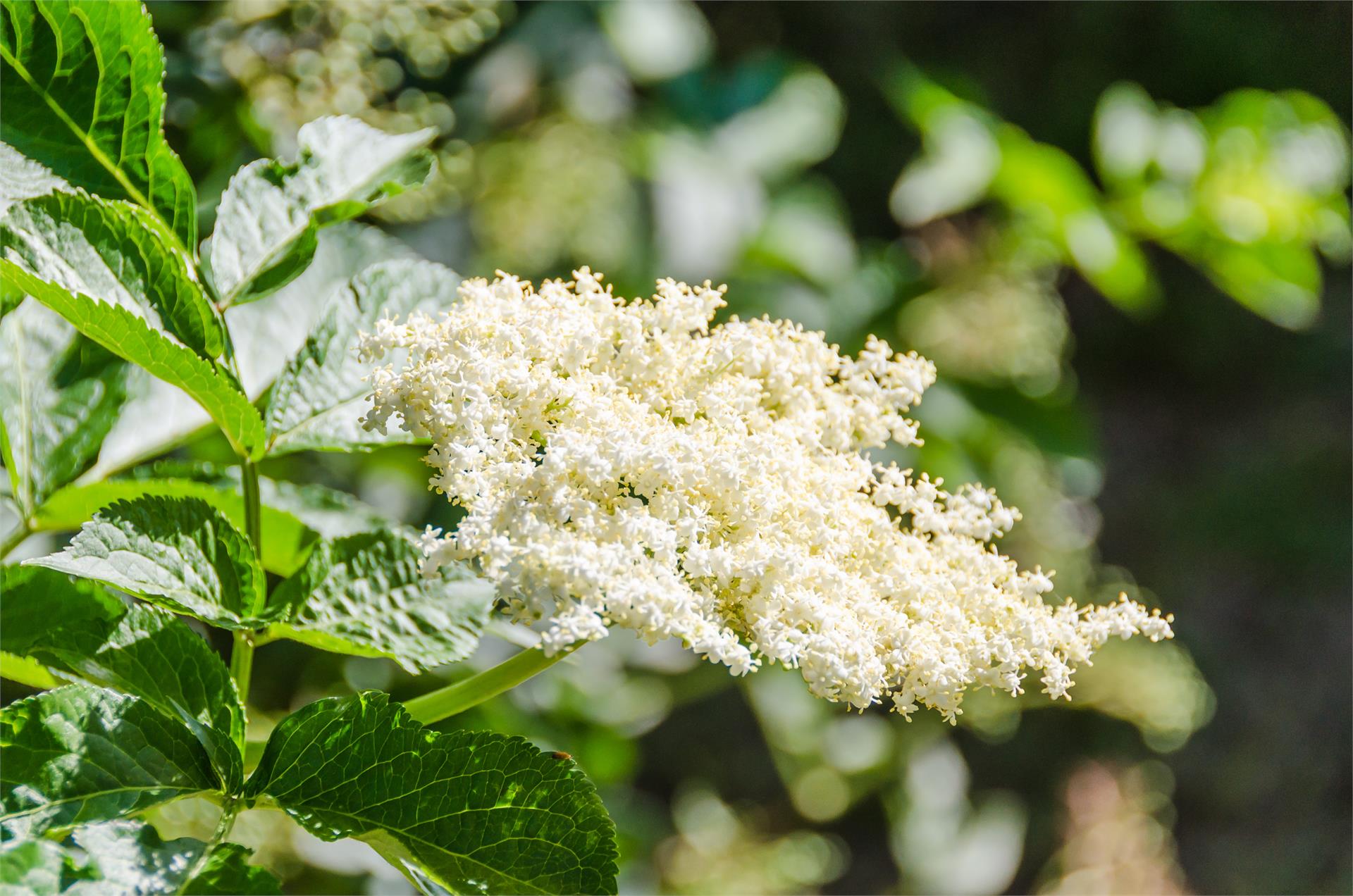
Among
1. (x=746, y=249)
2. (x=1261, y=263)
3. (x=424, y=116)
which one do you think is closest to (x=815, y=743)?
(x=746, y=249)

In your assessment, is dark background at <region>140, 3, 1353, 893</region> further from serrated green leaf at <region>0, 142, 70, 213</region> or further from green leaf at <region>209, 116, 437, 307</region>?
serrated green leaf at <region>0, 142, 70, 213</region>

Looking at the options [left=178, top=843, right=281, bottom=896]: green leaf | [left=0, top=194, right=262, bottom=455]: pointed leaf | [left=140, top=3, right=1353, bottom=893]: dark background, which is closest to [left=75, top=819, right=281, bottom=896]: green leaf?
[left=178, top=843, right=281, bottom=896]: green leaf

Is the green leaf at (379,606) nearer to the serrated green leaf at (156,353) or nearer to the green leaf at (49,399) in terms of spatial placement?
the serrated green leaf at (156,353)

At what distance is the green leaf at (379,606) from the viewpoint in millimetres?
557

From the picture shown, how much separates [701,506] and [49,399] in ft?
1.53

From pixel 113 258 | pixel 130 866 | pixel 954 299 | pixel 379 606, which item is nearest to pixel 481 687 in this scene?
pixel 379 606

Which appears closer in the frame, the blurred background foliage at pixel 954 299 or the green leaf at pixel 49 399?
the green leaf at pixel 49 399

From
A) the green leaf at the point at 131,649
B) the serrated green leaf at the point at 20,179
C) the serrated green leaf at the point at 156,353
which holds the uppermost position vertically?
the serrated green leaf at the point at 20,179

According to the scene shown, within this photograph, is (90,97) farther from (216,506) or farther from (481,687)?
(481,687)

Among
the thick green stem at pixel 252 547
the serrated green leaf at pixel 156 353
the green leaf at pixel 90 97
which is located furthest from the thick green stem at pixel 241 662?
the green leaf at pixel 90 97

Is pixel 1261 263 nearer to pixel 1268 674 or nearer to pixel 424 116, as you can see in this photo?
pixel 424 116

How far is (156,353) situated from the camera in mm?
515

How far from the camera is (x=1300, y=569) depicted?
126 inches

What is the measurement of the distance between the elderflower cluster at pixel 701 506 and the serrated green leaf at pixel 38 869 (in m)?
0.18
